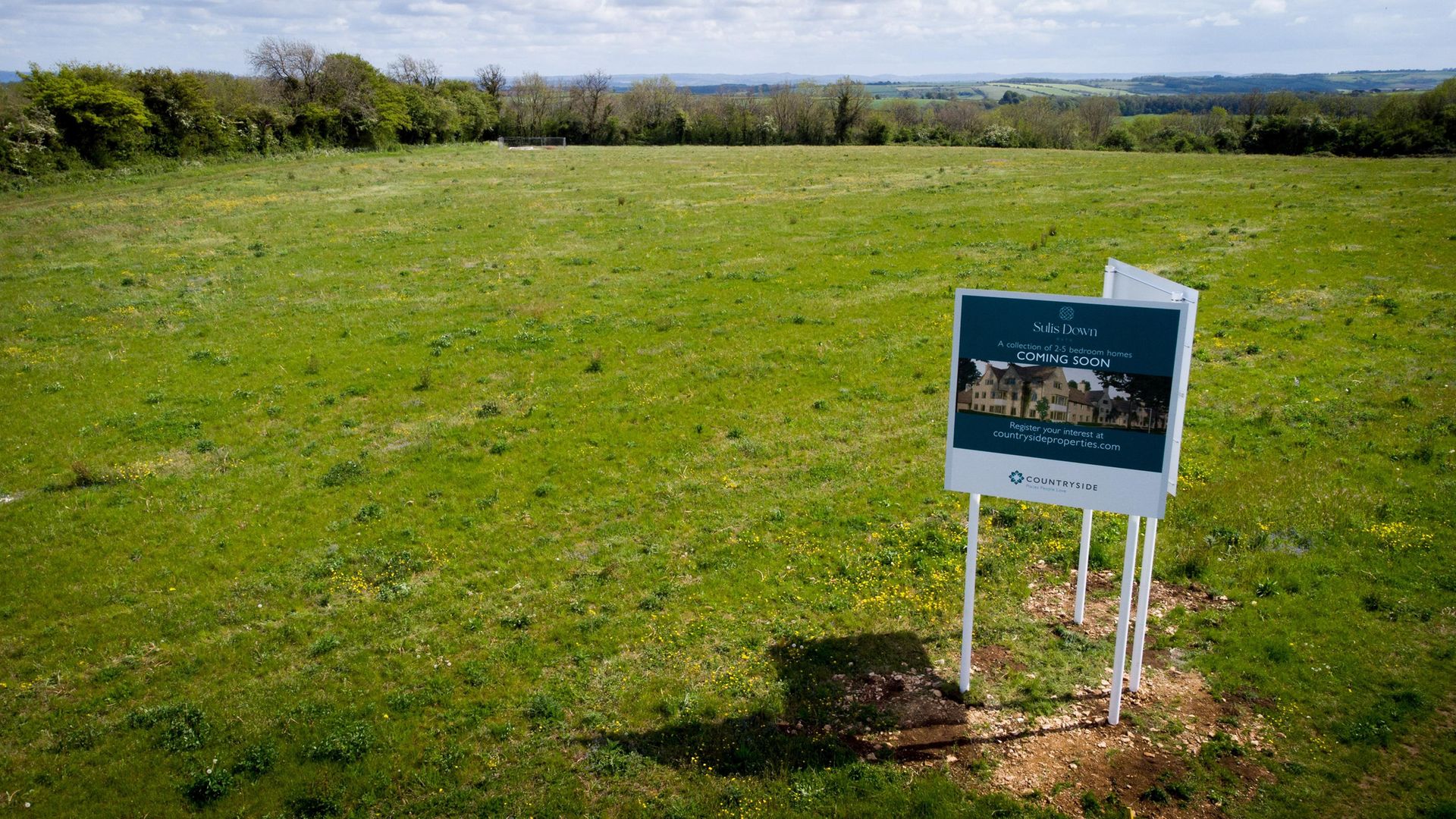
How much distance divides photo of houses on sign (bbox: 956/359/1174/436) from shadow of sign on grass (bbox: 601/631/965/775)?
3787 millimetres

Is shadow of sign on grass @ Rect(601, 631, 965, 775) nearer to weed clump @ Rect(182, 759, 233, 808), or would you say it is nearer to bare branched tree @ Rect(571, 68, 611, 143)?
weed clump @ Rect(182, 759, 233, 808)

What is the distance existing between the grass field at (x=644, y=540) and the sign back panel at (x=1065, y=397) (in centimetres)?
301

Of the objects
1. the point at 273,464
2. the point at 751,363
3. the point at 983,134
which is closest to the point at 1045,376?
the point at 751,363

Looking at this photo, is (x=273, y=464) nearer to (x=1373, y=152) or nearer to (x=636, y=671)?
(x=636, y=671)

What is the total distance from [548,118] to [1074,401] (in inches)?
4414

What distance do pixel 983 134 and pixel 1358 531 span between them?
88011 mm

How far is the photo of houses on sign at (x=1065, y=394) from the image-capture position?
8.35 metres

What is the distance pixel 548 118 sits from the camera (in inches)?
4274

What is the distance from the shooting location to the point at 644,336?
80.2 ft

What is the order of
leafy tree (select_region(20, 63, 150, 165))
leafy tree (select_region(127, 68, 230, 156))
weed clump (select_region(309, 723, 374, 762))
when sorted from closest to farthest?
1. weed clump (select_region(309, 723, 374, 762))
2. leafy tree (select_region(20, 63, 150, 165))
3. leafy tree (select_region(127, 68, 230, 156))

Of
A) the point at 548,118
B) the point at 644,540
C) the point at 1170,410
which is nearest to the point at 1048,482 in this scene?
the point at 1170,410

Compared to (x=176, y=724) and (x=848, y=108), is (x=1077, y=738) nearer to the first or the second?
(x=176, y=724)

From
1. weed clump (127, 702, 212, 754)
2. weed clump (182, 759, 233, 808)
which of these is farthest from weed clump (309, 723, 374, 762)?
weed clump (127, 702, 212, 754)

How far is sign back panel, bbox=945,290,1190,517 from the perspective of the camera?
8.26 meters
